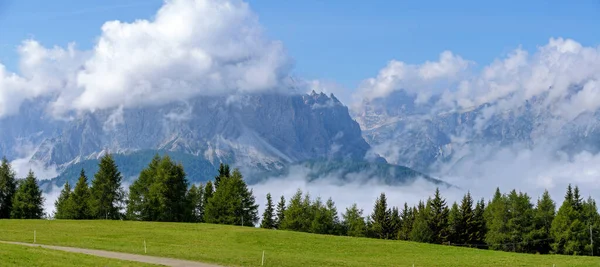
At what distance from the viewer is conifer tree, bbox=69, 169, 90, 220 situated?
127m

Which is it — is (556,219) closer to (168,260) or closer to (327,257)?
(327,257)

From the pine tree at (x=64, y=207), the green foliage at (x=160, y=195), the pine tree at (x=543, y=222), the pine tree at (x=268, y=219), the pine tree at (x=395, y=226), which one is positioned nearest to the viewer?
the green foliage at (x=160, y=195)

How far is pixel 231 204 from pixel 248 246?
2171 inches

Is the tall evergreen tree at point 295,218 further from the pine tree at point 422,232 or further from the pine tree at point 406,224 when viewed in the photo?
the pine tree at point 406,224

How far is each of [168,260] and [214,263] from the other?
4.29 meters

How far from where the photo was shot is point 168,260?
2367 inches

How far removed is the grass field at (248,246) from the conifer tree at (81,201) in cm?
2509

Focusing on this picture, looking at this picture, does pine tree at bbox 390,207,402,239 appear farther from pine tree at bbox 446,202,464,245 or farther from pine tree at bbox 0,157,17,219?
pine tree at bbox 0,157,17,219

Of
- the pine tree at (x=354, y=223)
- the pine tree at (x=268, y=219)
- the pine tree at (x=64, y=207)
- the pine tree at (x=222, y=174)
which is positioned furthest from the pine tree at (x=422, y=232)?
the pine tree at (x=64, y=207)

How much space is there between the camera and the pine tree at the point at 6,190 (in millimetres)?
128000

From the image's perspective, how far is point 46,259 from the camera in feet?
163

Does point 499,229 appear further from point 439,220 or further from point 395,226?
point 395,226

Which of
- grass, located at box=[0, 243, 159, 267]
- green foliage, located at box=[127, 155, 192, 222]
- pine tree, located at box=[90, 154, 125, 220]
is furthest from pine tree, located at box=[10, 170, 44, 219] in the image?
grass, located at box=[0, 243, 159, 267]

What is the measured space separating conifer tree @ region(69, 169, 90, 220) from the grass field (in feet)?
82.3
